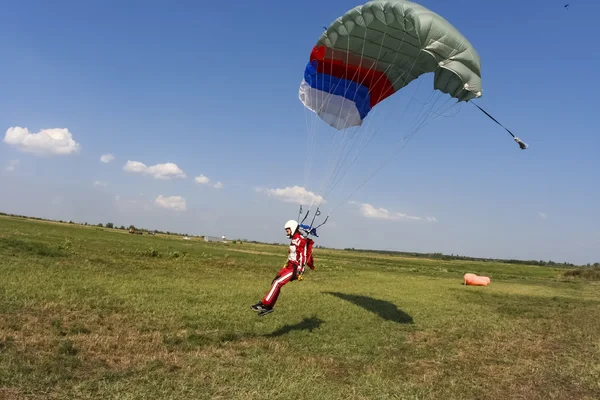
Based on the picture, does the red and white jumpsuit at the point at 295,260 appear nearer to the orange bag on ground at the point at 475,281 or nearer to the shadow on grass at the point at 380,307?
the shadow on grass at the point at 380,307

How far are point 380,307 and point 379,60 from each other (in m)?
8.75

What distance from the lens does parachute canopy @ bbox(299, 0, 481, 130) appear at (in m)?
11.2

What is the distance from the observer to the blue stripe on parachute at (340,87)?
14641 millimetres

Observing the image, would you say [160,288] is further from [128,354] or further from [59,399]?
[59,399]

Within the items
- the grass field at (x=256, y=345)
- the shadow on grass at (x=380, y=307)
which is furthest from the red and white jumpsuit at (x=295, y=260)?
the shadow on grass at (x=380, y=307)

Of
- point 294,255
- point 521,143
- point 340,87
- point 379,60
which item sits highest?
point 379,60

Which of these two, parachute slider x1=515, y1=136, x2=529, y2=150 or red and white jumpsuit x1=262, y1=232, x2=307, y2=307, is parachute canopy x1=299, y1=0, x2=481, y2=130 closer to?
parachute slider x1=515, y1=136, x2=529, y2=150

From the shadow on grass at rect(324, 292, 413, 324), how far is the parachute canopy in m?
6.65

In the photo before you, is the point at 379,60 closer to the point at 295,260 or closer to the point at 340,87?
the point at 340,87

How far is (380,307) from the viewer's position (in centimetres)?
1591

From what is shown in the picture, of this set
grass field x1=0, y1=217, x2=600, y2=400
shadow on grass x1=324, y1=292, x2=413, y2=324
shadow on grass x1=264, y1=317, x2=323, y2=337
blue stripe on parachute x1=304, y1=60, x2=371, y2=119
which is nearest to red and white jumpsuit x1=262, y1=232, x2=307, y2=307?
shadow on grass x1=264, y1=317, x2=323, y2=337

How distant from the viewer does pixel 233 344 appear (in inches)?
348

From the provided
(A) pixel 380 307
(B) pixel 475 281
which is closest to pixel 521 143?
(A) pixel 380 307

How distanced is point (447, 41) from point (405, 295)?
12579mm
